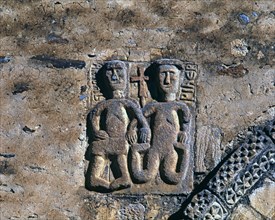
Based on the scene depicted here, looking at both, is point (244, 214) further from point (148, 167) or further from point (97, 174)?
point (97, 174)

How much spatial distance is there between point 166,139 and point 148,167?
182mm

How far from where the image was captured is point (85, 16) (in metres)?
5.61

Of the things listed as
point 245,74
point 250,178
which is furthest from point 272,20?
point 250,178

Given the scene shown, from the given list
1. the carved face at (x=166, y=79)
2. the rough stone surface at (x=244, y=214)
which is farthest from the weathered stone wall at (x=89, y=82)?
the carved face at (x=166, y=79)

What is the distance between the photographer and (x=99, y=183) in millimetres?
5473

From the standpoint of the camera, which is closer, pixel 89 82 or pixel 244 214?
pixel 244 214

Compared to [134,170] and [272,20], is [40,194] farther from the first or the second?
[272,20]

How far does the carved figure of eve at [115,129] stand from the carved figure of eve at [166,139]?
0.05m

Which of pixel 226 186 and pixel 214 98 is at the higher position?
pixel 214 98

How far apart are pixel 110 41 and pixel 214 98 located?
2.16 feet

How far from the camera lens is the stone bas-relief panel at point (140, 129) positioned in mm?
5473

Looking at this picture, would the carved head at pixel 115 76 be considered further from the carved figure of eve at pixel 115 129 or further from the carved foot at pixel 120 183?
the carved foot at pixel 120 183

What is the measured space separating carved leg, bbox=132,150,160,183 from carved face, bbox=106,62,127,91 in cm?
38

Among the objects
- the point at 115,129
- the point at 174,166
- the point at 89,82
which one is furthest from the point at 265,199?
the point at 89,82
